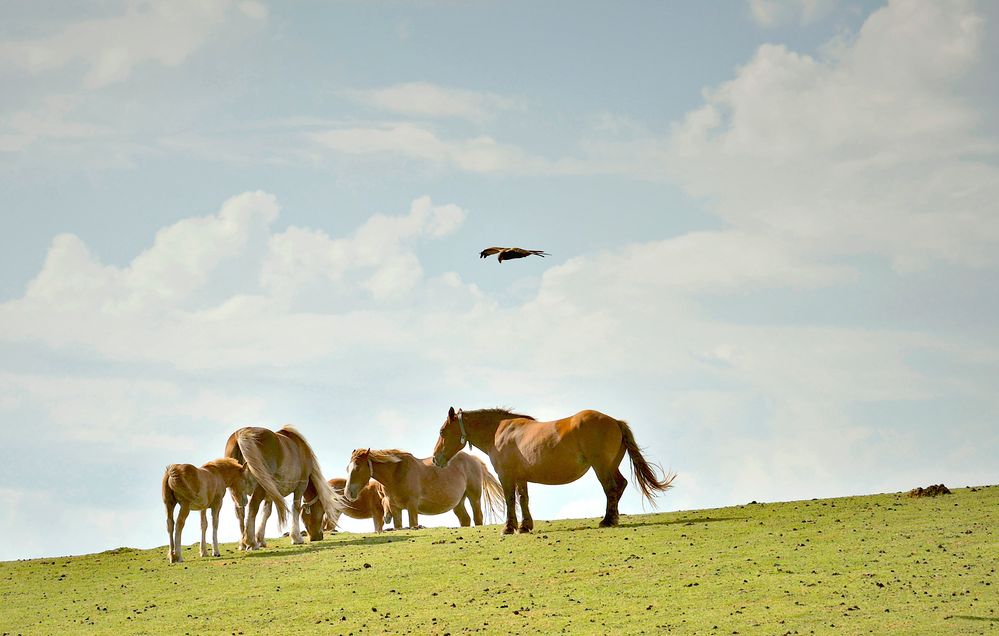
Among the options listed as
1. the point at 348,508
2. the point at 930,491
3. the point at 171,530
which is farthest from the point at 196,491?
the point at 930,491

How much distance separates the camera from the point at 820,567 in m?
17.1

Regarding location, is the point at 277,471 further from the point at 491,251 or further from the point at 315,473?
the point at 491,251

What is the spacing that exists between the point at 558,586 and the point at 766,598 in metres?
3.01

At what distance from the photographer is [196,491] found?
22.6m

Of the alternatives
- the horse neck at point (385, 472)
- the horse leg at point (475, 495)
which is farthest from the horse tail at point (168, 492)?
the horse leg at point (475, 495)

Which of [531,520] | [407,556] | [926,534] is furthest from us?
[531,520]

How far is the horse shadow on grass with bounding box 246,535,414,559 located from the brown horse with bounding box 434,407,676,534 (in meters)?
2.45

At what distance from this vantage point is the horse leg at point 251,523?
24.2 meters

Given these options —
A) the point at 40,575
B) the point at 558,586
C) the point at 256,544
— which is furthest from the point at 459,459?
the point at 558,586

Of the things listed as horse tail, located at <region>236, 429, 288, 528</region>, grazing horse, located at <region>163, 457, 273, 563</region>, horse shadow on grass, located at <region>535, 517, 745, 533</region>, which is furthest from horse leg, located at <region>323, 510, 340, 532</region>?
horse shadow on grass, located at <region>535, 517, 745, 533</region>

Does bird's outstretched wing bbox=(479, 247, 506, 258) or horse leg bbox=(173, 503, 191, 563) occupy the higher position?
bird's outstretched wing bbox=(479, 247, 506, 258)

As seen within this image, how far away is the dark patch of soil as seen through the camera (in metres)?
22.6

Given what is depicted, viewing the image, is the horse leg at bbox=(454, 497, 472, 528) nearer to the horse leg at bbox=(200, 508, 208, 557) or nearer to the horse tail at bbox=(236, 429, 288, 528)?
the horse tail at bbox=(236, 429, 288, 528)

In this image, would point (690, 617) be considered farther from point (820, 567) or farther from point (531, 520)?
point (531, 520)
